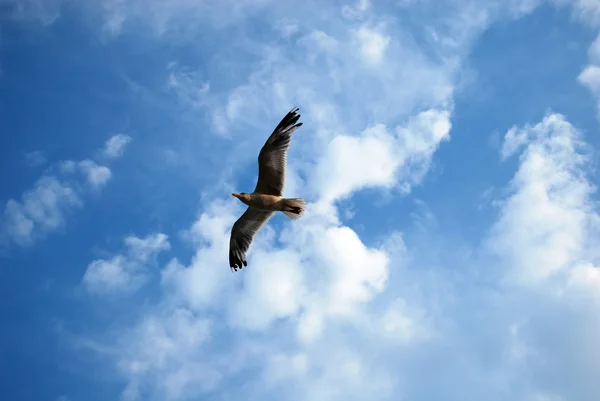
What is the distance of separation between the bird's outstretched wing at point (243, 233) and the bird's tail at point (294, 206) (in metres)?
1.33

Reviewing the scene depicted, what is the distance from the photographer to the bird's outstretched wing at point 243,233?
18.0 metres

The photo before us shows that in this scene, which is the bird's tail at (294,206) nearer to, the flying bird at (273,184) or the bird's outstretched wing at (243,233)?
the flying bird at (273,184)

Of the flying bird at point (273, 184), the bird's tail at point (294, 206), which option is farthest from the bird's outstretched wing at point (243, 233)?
the bird's tail at point (294, 206)

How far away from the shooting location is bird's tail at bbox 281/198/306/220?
54.3 feet

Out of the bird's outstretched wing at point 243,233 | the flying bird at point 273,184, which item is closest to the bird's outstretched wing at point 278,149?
the flying bird at point 273,184

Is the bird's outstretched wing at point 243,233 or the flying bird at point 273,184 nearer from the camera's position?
the flying bird at point 273,184

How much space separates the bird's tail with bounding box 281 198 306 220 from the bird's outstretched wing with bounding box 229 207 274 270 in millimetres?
1329

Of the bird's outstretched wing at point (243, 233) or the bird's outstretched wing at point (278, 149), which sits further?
the bird's outstretched wing at point (243, 233)

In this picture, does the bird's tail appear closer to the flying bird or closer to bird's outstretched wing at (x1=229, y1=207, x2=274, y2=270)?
the flying bird

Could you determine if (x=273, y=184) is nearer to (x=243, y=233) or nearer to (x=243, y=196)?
(x=243, y=196)

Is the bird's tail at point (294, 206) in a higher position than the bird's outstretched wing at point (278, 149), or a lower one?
lower

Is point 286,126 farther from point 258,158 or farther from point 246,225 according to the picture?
point 246,225

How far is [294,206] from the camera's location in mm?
16594

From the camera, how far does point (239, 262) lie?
1842cm
